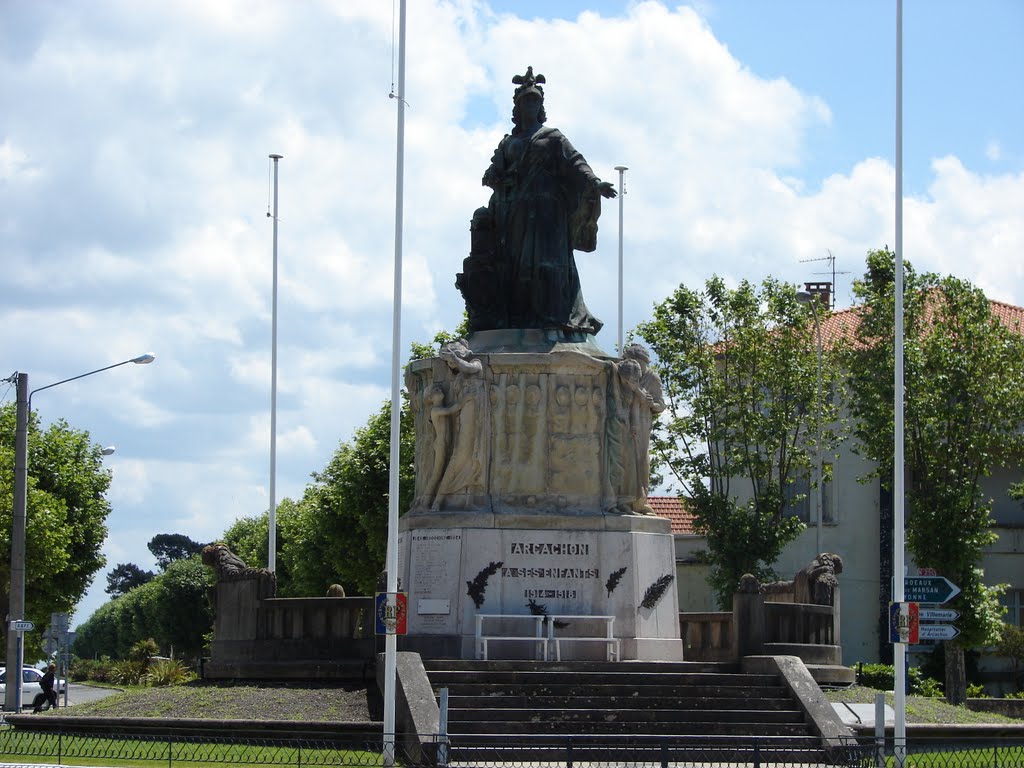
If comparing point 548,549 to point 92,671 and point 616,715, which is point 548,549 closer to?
point 616,715

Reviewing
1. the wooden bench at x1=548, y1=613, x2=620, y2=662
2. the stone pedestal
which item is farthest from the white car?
the wooden bench at x1=548, y1=613, x2=620, y2=662

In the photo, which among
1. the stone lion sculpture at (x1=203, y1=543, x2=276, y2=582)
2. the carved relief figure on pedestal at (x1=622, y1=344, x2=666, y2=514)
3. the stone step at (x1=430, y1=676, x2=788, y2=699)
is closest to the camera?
the stone step at (x1=430, y1=676, x2=788, y2=699)

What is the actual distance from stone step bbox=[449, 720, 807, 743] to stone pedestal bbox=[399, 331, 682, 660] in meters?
2.87

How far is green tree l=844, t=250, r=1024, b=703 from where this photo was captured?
145 feet

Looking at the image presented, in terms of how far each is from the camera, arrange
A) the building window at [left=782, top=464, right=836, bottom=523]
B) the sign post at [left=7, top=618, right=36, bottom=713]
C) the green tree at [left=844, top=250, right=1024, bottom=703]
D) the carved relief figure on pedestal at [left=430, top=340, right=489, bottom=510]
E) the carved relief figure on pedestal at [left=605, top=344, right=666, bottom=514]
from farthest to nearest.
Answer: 1. the building window at [left=782, top=464, right=836, bottom=523]
2. the green tree at [left=844, top=250, right=1024, bottom=703]
3. the sign post at [left=7, top=618, right=36, bottom=713]
4. the carved relief figure on pedestal at [left=605, top=344, right=666, bottom=514]
5. the carved relief figure on pedestal at [left=430, top=340, right=489, bottom=510]

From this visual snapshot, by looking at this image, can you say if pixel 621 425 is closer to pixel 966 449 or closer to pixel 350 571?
pixel 966 449

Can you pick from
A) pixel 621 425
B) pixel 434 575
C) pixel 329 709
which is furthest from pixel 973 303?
pixel 329 709

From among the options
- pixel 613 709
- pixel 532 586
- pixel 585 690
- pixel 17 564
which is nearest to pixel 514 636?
pixel 532 586

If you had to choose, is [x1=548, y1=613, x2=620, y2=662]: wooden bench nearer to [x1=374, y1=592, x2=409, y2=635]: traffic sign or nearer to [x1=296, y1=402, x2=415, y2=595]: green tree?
[x1=374, y1=592, x2=409, y2=635]: traffic sign

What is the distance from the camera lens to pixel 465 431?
28.2 m

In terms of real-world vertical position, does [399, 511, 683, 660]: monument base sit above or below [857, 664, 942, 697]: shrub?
above

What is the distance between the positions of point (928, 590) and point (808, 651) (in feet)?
16.2

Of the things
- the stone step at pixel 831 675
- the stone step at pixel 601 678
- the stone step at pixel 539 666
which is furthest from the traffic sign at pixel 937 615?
the stone step at pixel 831 675

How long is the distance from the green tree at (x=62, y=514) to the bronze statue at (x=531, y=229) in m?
21.1
